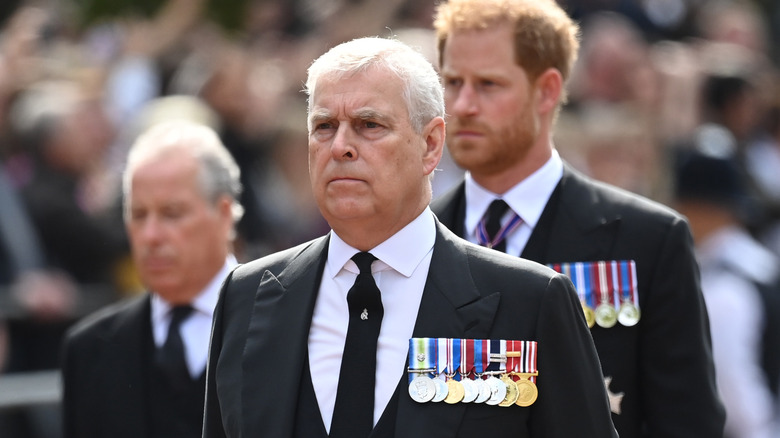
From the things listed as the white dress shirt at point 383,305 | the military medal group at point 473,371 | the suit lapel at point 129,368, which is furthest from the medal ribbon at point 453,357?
the suit lapel at point 129,368

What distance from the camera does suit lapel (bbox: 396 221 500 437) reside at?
3375 mm

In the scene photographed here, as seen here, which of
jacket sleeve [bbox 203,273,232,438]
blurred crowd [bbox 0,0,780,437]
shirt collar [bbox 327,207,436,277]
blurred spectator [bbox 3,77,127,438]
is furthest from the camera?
blurred crowd [bbox 0,0,780,437]

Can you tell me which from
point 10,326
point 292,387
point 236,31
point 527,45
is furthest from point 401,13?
point 292,387

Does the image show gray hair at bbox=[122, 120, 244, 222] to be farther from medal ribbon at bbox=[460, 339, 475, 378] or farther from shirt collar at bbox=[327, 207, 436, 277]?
medal ribbon at bbox=[460, 339, 475, 378]

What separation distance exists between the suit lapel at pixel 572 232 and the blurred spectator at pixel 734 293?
2.19 meters

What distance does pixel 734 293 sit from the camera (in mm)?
6652

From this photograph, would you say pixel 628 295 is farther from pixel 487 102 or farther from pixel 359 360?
pixel 359 360

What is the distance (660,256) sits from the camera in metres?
4.49

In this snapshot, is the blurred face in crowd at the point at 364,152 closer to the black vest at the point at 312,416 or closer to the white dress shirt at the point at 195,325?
the black vest at the point at 312,416

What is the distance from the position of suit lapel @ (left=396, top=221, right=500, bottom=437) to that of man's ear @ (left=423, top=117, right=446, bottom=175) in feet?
0.71

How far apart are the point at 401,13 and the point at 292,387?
32.8 feet

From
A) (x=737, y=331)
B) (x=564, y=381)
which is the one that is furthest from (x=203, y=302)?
(x=737, y=331)

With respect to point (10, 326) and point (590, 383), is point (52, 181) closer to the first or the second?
point (10, 326)

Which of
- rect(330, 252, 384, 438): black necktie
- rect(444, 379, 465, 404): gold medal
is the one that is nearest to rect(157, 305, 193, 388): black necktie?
rect(330, 252, 384, 438): black necktie
